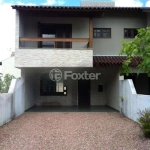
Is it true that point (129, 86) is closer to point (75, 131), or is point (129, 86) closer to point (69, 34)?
point (75, 131)

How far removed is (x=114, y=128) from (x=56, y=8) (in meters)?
7.73

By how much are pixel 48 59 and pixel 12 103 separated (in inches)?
131

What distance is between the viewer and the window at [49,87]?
1686 cm

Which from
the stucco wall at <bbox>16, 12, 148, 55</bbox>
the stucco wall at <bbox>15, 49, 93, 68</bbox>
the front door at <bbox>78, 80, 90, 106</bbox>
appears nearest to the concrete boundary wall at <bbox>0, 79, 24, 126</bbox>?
the stucco wall at <bbox>15, 49, 93, 68</bbox>

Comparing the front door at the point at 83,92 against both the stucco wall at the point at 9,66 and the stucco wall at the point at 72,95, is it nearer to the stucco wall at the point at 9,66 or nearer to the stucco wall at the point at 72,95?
the stucco wall at the point at 72,95

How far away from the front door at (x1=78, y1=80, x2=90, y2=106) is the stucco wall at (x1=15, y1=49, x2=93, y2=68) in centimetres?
482

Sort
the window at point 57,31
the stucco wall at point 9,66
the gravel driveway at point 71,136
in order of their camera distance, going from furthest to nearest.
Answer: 1. the stucco wall at point 9,66
2. the window at point 57,31
3. the gravel driveway at point 71,136

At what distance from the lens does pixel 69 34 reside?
14906 millimetres

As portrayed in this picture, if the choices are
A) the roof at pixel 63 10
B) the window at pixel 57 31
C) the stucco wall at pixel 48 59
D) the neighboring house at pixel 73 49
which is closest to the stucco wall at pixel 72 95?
the neighboring house at pixel 73 49

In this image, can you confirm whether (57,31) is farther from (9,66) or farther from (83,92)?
(9,66)

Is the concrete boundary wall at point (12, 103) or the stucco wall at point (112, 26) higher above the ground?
the stucco wall at point (112, 26)

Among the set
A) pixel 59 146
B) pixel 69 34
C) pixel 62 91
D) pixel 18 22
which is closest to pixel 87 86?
pixel 62 91

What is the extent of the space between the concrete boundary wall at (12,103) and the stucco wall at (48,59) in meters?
1.30

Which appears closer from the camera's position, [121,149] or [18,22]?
[121,149]
